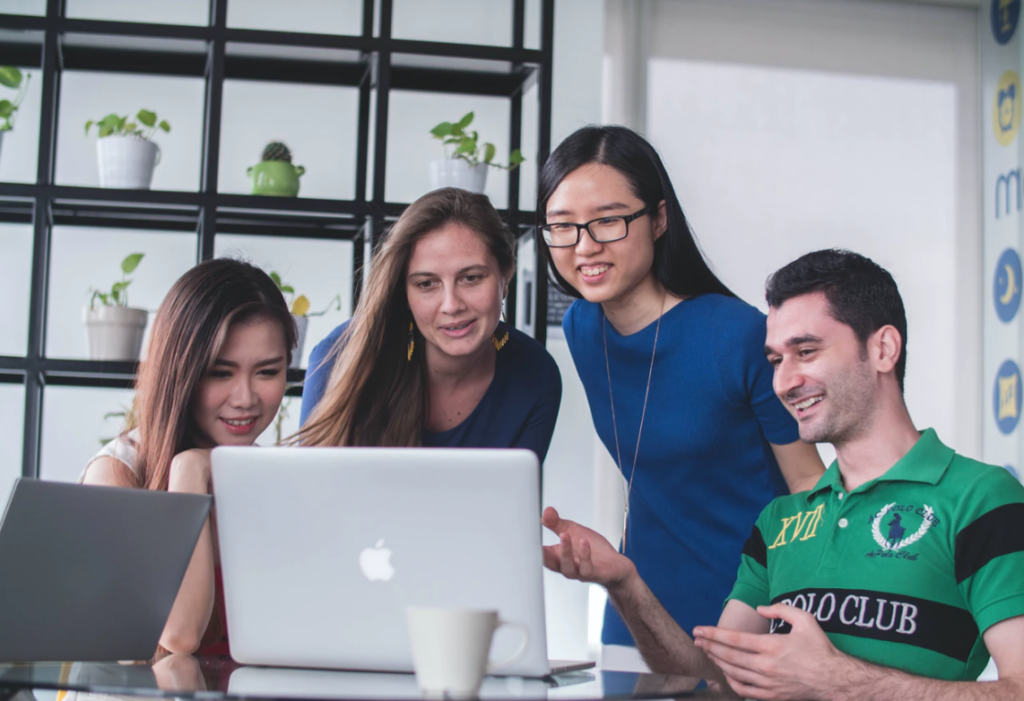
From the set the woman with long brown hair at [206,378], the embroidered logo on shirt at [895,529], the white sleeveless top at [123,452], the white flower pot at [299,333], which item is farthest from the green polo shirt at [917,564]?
the white flower pot at [299,333]

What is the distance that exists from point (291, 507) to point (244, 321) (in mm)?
798

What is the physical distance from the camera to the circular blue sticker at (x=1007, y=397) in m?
3.60

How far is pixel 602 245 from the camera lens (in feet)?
6.23

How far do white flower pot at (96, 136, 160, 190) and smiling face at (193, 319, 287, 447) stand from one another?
1.13 meters

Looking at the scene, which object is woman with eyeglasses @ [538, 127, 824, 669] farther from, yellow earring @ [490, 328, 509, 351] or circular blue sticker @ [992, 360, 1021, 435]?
circular blue sticker @ [992, 360, 1021, 435]

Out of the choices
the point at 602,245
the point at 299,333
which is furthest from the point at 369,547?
the point at 299,333

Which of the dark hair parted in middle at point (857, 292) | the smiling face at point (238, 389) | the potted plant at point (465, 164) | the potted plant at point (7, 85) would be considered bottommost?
the smiling face at point (238, 389)

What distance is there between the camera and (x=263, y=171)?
9.04ft

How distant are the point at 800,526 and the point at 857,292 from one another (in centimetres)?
37

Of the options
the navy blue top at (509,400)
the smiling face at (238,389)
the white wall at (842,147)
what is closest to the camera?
the smiling face at (238,389)

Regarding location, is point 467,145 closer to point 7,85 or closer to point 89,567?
point 7,85

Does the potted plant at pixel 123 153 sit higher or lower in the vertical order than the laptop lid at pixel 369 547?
higher

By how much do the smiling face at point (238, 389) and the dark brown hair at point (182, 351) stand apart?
0.02 meters

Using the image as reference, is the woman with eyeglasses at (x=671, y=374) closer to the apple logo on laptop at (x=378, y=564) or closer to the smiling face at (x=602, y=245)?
the smiling face at (x=602, y=245)
